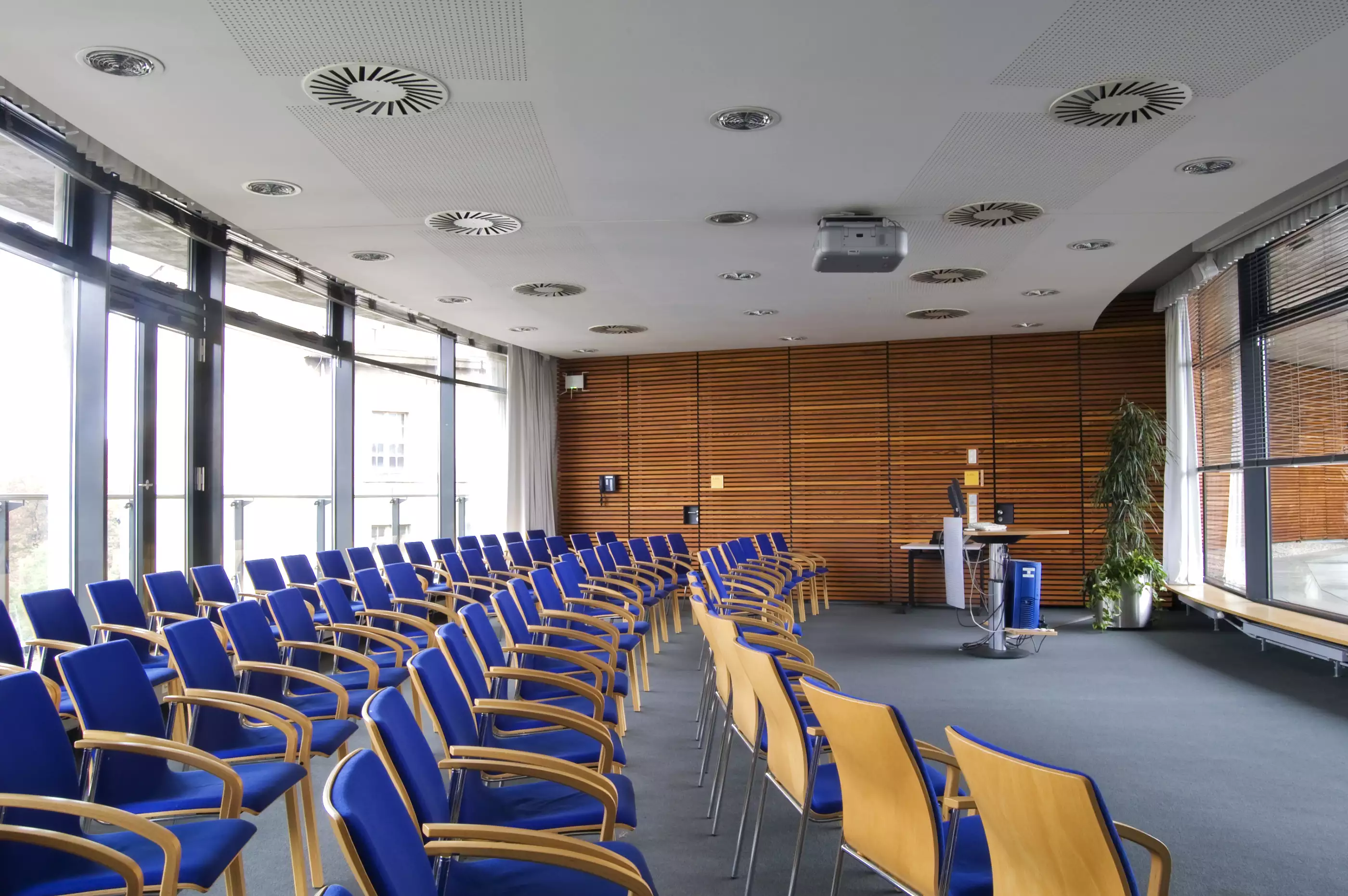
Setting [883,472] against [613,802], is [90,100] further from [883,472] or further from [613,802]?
[883,472]

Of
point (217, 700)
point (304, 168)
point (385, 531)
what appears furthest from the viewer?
point (385, 531)

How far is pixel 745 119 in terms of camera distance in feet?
13.8

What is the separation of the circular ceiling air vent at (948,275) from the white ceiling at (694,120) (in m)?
0.28

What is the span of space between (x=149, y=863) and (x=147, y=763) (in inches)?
22.8

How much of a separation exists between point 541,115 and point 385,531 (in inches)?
242

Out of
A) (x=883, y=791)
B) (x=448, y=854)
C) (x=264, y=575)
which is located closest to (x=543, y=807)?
(x=448, y=854)

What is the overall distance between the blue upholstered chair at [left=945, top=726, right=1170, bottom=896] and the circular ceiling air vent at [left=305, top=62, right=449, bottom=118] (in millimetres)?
3242

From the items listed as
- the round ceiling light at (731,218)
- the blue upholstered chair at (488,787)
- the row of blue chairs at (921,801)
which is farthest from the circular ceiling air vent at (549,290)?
the blue upholstered chair at (488,787)

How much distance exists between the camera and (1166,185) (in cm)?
521

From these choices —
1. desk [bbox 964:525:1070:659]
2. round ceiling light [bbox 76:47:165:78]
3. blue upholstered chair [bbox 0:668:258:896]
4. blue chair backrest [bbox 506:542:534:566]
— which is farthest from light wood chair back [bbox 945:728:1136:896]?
blue chair backrest [bbox 506:542:534:566]

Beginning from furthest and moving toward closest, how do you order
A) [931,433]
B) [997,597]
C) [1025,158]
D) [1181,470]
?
[931,433], [1181,470], [997,597], [1025,158]

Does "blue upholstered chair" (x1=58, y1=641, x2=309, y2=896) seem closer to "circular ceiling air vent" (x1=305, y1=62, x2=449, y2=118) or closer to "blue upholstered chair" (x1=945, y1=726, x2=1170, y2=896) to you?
"blue upholstered chair" (x1=945, y1=726, x2=1170, y2=896)

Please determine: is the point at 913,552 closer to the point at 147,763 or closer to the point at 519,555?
the point at 519,555

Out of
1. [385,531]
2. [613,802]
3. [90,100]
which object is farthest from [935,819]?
[385,531]
